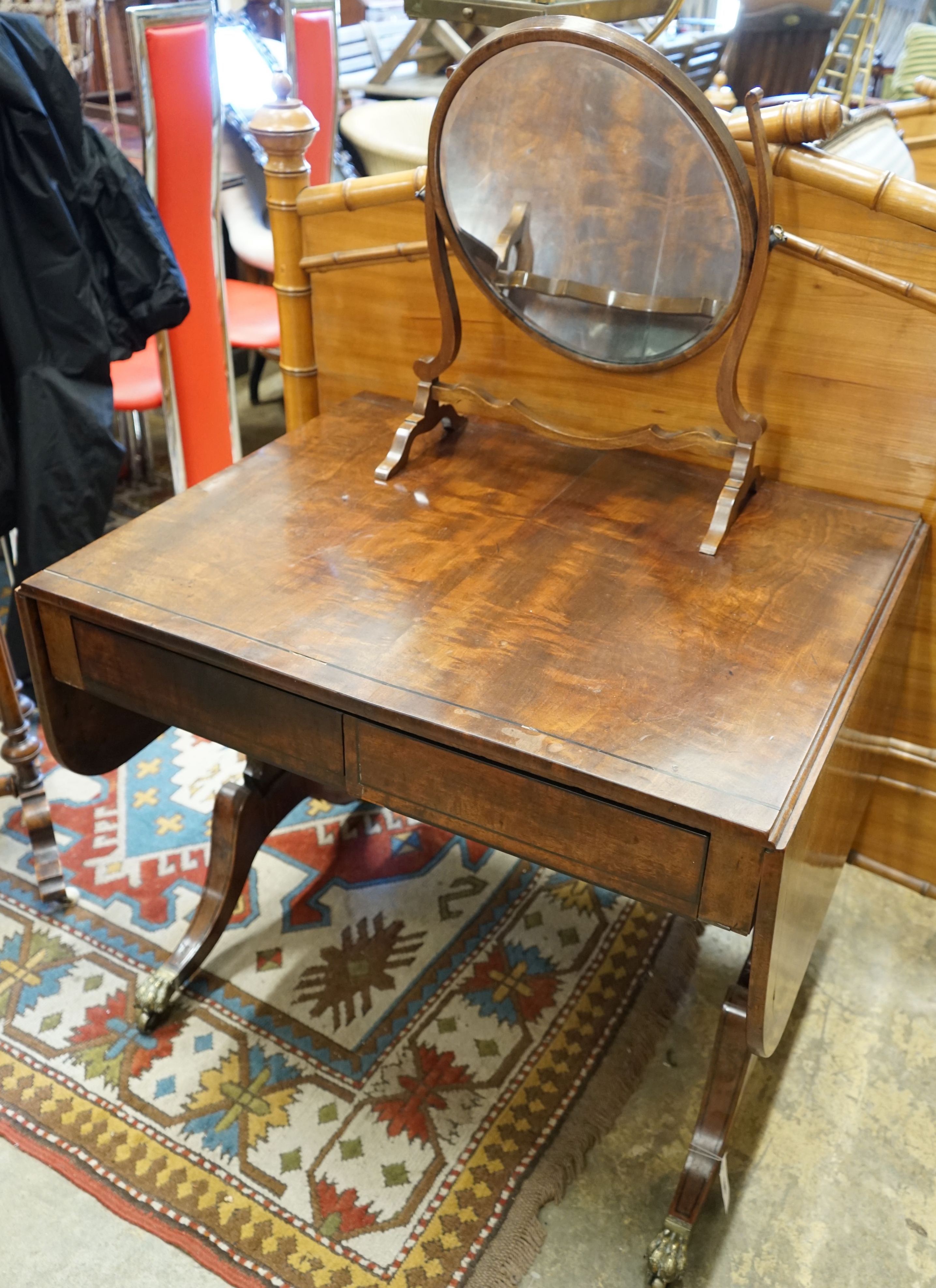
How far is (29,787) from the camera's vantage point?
1.88 meters

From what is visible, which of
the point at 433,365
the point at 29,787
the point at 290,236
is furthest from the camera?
the point at 29,787

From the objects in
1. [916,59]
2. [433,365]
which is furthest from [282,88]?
[916,59]

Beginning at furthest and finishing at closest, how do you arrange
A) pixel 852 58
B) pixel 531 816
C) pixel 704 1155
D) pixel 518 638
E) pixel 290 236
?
pixel 852 58
pixel 290 236
pixel 704 1155
pixel 518 638
pixel 531 816

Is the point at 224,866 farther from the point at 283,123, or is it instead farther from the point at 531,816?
the point at 283,123

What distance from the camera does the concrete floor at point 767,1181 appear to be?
1.35 meters

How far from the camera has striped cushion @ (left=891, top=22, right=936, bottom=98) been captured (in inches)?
196

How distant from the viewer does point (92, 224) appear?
197cm

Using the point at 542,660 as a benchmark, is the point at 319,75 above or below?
above

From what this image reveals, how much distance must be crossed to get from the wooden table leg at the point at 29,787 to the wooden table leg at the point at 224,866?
269 mm

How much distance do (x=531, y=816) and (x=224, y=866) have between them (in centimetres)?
73

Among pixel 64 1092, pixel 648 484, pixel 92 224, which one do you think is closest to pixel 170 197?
pixel 92 224

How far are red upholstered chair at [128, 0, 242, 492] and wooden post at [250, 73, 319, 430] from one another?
69 cm

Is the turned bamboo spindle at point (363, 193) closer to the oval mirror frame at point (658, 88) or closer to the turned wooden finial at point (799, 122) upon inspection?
the oval mirror frame at point (658, 88)

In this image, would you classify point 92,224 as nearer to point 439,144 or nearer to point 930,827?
point 439,144
